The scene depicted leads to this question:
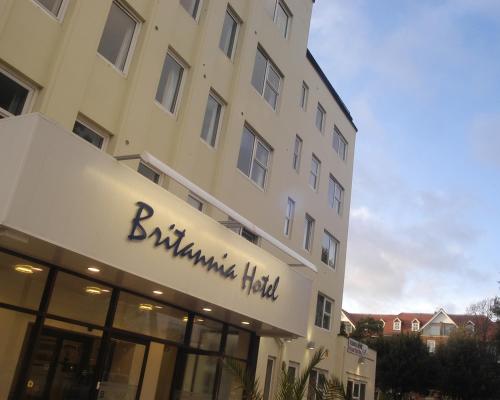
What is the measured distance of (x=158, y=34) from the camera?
1114cm

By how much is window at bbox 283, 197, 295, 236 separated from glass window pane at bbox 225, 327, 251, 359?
4778mm

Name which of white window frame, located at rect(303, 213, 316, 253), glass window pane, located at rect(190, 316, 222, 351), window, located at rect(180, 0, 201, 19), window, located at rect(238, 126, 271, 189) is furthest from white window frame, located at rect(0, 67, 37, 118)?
white window frame, located at rect(303, 213, 316, 253)

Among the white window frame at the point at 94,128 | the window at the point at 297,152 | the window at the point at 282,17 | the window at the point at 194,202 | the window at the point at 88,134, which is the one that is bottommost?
the window at the point at 194,202

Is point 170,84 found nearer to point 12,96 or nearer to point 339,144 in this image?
point 12,96

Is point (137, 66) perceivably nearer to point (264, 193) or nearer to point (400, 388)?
point (264, 193)

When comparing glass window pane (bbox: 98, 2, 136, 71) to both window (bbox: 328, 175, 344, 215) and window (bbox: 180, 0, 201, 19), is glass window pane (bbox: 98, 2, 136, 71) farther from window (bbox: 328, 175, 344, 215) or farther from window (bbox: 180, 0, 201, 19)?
window (bbox: 328, 175, 344, 215)

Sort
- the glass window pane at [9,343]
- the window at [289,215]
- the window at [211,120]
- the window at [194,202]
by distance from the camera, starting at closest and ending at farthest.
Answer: the glass window pane at [9,343] → the window at [194,202] → the window at [211,120] → the window at [289,215]

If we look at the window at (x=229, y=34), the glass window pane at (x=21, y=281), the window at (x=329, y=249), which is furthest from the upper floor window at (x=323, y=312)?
the glass window pane at (x=21, y=281)

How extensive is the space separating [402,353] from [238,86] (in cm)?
3110

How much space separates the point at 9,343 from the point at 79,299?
1421 millimetres

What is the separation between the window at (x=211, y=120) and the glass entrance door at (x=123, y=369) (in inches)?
217

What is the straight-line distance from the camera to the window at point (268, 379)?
1558 centimetres

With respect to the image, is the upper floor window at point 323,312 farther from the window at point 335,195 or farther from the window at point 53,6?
the window at point 53,6

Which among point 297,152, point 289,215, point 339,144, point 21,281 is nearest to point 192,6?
point 297,152
